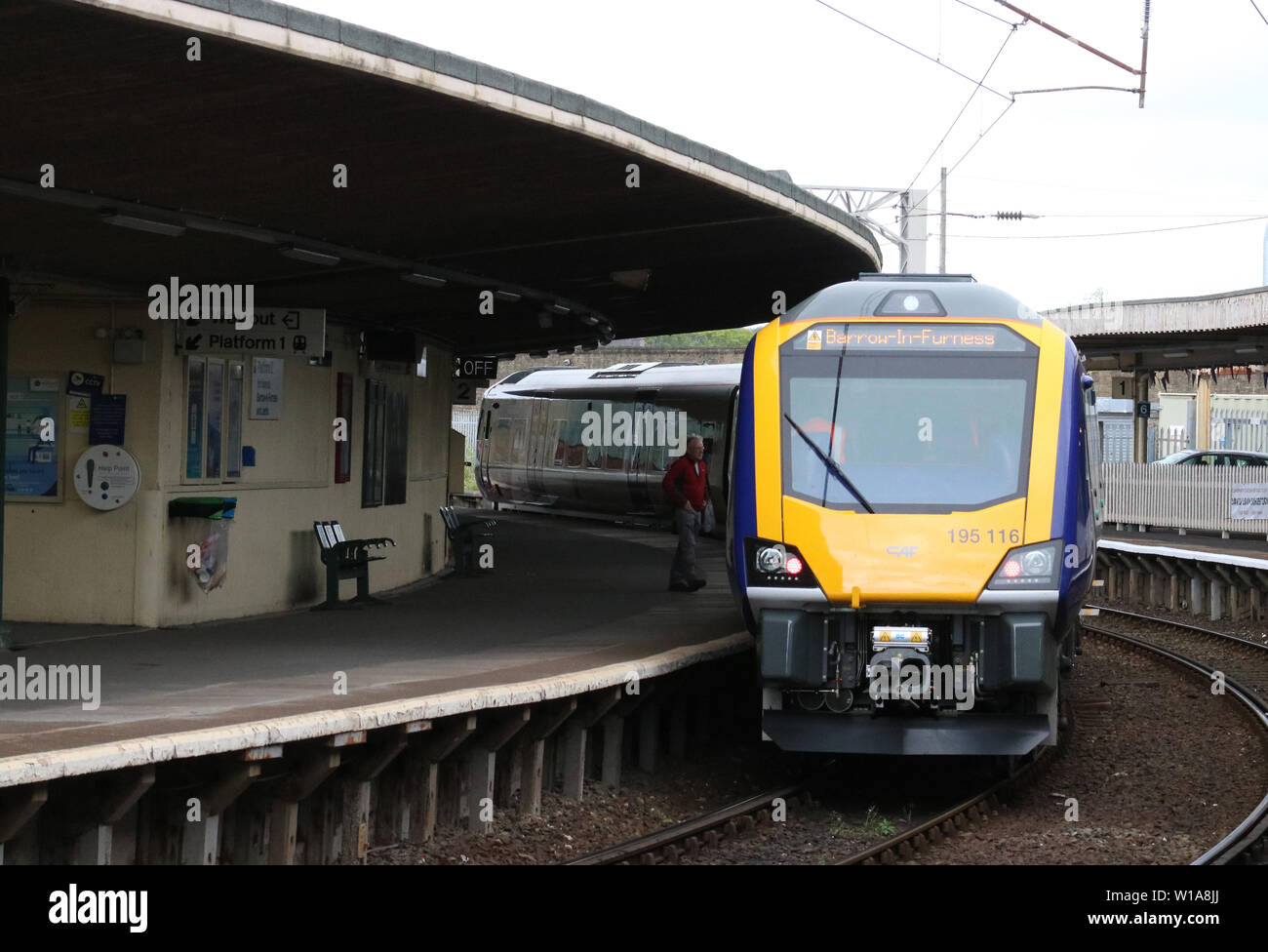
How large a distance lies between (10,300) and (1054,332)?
7.14 meters

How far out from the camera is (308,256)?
11586 mm

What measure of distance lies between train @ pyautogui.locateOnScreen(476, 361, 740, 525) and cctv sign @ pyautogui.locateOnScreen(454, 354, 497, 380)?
147 inches

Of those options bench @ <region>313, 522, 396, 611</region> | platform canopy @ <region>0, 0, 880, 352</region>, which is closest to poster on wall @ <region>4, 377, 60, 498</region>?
platform canopy @ <region>0, 0, 880, 352</region>

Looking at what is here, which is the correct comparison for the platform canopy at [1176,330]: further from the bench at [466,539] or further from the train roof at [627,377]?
the bench at [466,539]

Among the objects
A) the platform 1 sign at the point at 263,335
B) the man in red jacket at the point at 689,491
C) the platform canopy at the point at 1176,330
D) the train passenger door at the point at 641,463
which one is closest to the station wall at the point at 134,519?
the platform 1 sign at the point at 263,335

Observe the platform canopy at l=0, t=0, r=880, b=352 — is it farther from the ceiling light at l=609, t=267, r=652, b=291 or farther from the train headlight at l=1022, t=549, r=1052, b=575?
the train headlight at l=1022, t=549, r=1052, b=575

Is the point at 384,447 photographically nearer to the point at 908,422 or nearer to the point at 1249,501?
the point at 908,422

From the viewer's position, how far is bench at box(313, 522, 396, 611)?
571 inches

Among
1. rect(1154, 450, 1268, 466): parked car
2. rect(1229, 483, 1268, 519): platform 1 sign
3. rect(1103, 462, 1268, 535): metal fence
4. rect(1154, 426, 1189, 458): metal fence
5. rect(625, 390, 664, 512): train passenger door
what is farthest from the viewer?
rect(1154, 426, 1189, 458): metal fence

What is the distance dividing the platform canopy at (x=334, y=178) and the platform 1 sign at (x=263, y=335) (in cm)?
41

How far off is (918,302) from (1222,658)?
9.04m

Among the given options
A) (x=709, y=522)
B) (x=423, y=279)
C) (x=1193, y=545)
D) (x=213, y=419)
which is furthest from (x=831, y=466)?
(x=709, y=522)

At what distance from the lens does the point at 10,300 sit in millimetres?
11062
